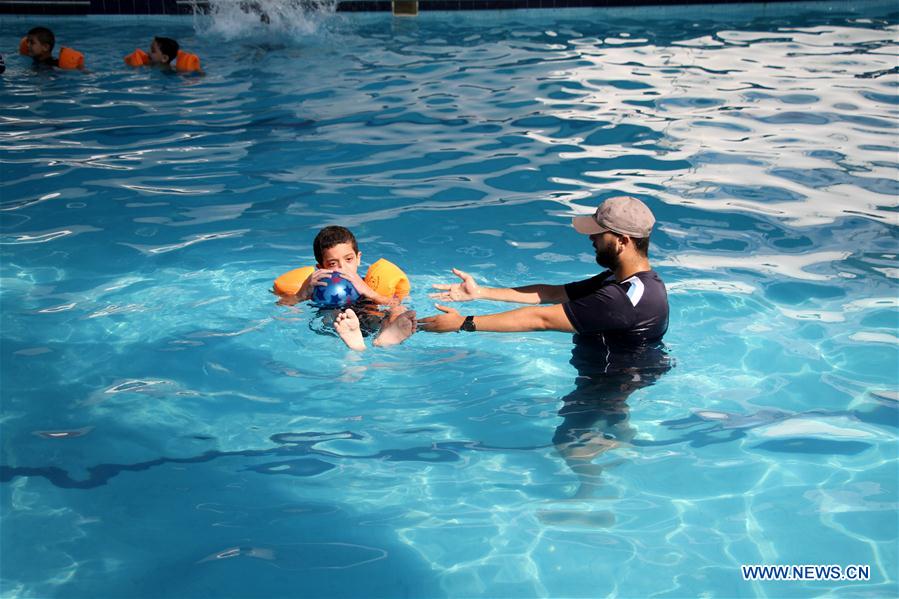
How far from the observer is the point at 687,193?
25.7ft

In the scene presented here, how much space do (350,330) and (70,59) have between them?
902 cm

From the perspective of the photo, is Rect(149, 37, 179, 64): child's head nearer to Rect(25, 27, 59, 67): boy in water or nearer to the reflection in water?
Rect(25, 27, 59, 67): boy in water

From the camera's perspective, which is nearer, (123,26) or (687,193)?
(687,193)

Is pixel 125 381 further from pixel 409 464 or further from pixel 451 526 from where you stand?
pixel 451 526

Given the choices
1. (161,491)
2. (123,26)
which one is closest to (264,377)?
(161,491)

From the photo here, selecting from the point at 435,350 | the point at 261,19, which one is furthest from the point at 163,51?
the point at 435,350

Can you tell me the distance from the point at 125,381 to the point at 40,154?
4.78 meters

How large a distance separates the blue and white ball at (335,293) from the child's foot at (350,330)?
12.0 inches

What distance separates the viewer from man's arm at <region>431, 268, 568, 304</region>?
183 inches

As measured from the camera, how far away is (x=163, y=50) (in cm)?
1191

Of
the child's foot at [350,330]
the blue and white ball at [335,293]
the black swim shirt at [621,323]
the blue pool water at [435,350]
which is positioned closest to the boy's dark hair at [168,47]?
the blue pool water at [435,350]

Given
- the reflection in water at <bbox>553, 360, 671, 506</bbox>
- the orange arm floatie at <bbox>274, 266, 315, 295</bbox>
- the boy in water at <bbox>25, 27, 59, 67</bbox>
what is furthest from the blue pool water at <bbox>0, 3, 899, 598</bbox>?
the boy in water at <bbox>25, 27, 59, 67</bbox>

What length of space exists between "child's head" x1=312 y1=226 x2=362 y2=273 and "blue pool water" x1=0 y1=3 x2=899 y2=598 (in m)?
0.47

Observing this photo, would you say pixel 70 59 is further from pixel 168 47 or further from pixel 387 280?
pixel 387 280
